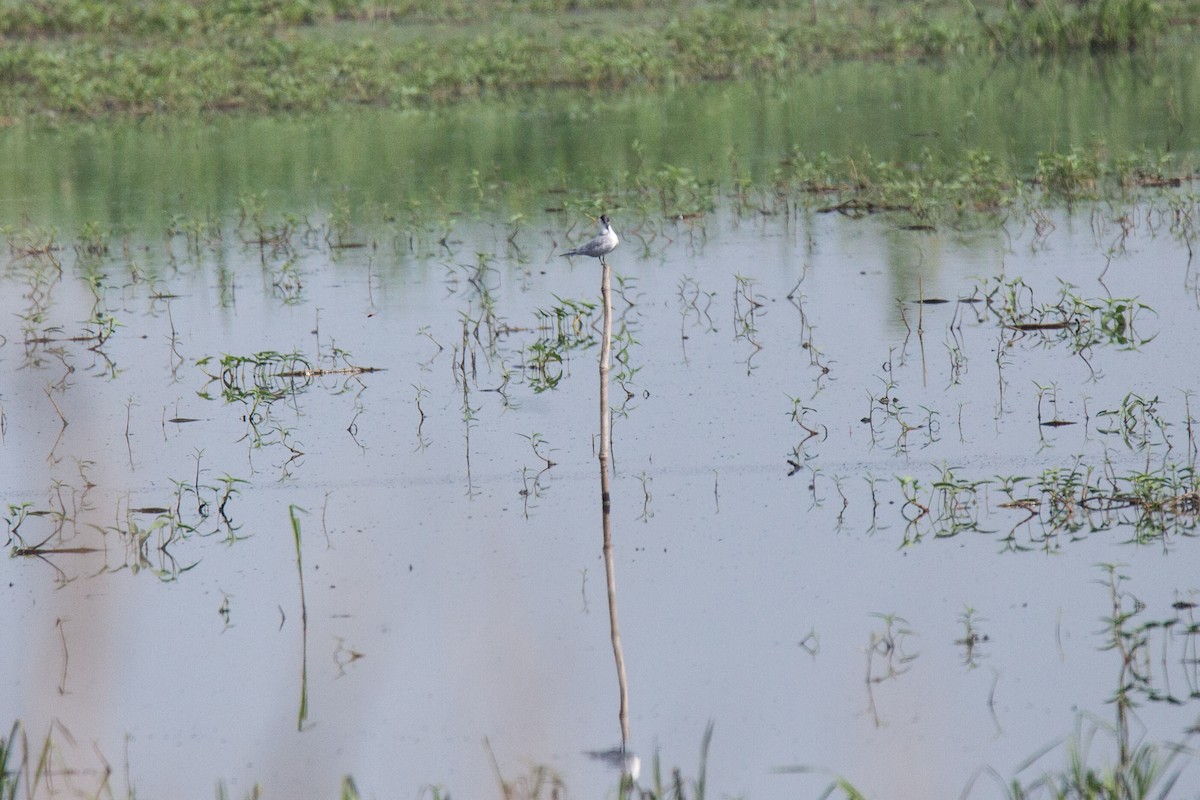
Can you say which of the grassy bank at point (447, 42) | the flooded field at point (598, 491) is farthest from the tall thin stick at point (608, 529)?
the grassy bank at point (447, 42)

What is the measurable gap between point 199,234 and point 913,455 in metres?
5.35

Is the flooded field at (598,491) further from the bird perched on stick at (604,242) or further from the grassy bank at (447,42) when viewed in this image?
the grassy bank at (447,42)

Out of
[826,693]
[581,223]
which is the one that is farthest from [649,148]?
[826,693]

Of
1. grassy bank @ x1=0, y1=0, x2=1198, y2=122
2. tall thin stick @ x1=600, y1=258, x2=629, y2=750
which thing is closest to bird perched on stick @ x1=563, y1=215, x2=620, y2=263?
tall thin stick @ x1=600, y1=258, x2=629, y2=750

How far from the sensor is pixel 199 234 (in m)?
9.60

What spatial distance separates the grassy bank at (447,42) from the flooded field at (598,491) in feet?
16.0

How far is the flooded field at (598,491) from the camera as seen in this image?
3.71m

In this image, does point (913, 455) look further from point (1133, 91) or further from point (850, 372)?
point (1133, 91)

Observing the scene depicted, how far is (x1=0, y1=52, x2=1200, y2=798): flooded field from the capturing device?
371cm

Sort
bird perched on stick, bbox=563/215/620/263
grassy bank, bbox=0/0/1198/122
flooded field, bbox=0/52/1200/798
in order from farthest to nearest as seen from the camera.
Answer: grassy bank, bbox=0/0/1198/122
bird perched on stick, bbox=563/215/620/263
flooded field, bbox=0/52/1200/798

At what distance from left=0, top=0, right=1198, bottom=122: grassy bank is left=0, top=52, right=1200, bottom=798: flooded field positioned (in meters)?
4.87

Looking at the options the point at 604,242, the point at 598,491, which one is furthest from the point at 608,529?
the point at 604,242

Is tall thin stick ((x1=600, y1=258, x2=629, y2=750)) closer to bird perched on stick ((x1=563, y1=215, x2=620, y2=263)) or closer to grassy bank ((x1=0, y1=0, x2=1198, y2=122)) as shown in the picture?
bird perched on stick ((x1=563, y1=215, x2=620, y2=263))

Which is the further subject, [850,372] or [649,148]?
[649,148]
